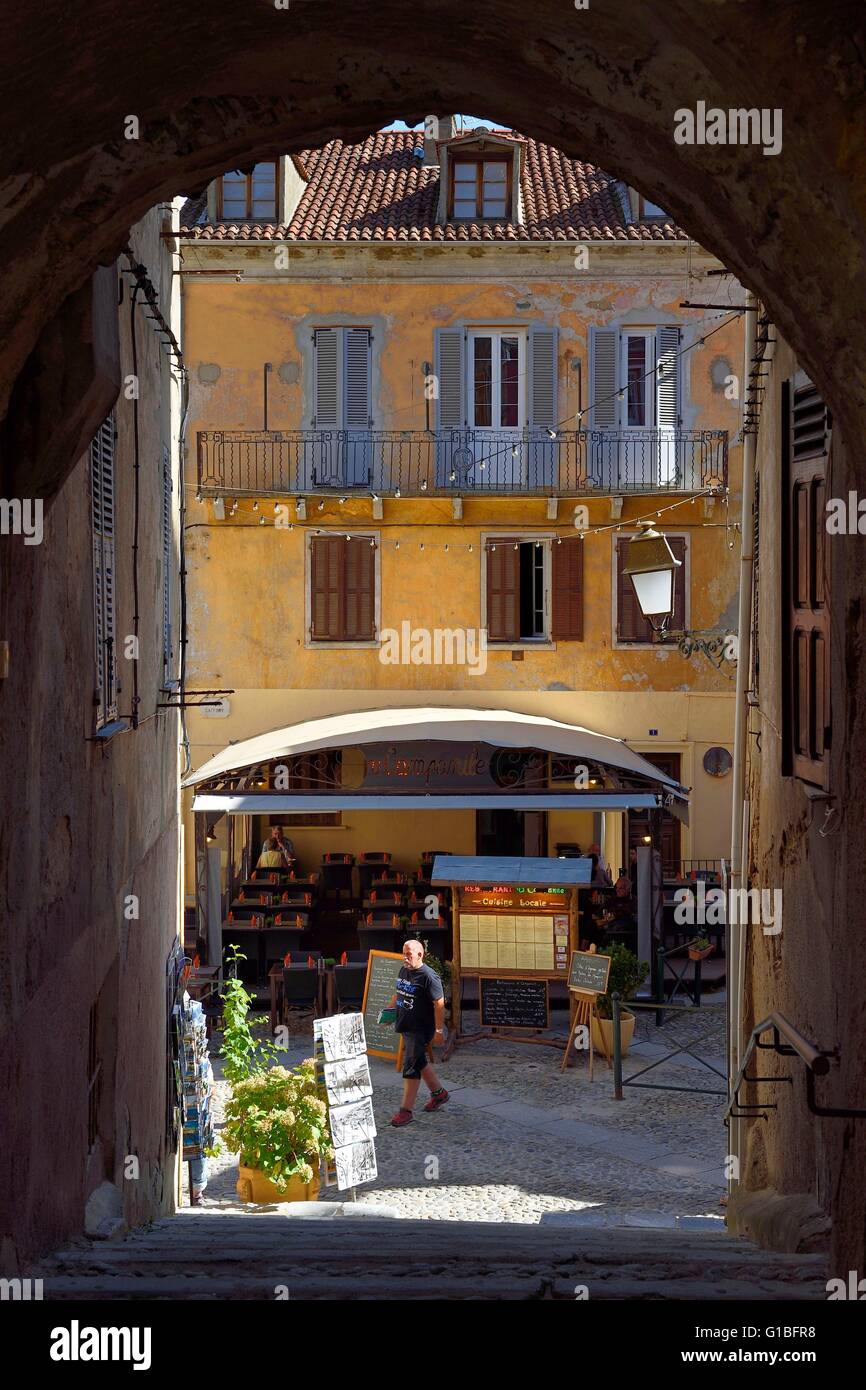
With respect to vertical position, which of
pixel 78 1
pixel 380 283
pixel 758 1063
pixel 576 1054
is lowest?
pixel 576 1054

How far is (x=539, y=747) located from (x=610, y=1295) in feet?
41.6

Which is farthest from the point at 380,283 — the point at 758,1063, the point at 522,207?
the point at 758,1063

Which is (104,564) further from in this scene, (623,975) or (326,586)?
(326,586)

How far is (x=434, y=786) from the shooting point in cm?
1778

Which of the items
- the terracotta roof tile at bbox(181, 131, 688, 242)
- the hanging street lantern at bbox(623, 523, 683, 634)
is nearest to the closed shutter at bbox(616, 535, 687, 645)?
the terracotta roof tile at bbox(181, 131, 688, 242)

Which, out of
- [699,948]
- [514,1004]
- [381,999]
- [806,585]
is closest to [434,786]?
[514,1004]

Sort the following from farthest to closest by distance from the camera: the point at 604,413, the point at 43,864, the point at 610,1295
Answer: the point at 604,413, the point at 43,864, the point at 610,1295

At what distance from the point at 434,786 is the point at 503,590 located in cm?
417

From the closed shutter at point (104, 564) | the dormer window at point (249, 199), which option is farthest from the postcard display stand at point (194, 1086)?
the dormer window at point (249, 199)

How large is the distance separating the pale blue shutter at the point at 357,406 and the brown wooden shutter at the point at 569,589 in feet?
9.70

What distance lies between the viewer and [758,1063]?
29.2 feet

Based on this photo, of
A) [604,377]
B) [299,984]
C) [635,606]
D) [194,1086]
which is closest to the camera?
[194,1086]

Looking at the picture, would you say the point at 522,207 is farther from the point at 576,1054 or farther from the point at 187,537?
the point at 576,1054

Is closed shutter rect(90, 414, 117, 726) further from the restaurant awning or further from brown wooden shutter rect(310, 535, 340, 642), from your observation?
brown wooden shutter rect(310, 535, 340, 642)
